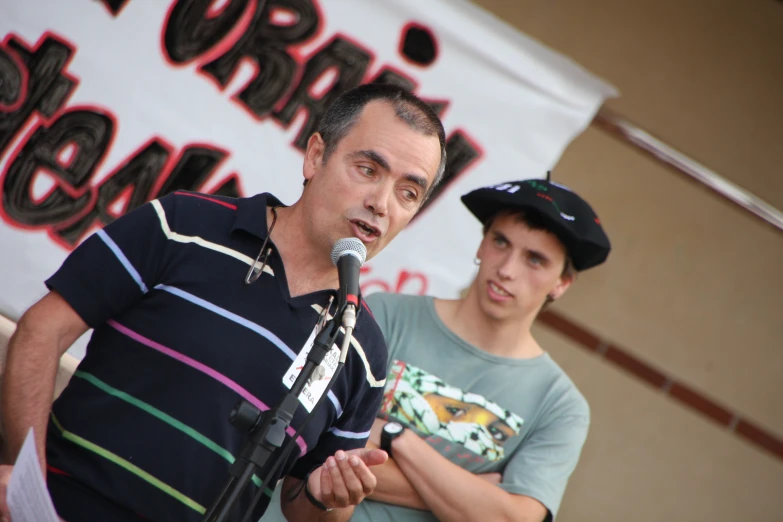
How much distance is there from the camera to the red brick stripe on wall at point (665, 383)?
4.15 metres

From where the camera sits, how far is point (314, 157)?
1996 millimetres

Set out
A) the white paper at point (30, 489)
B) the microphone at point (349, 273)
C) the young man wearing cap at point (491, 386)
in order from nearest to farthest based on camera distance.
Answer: the white paper at point (30, 489)
the microphone at point (349, 273)
the young man wearing cap at point (491, 386)

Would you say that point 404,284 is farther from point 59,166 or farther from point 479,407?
point 59,166

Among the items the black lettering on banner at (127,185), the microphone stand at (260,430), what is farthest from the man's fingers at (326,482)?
the black lettering on banner at (127,185)

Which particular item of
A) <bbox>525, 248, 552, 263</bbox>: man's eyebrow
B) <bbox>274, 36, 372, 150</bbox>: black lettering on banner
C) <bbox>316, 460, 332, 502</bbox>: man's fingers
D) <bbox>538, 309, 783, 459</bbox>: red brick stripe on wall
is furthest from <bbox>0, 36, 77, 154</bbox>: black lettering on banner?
<bbox>538, 309, 783, 459</bbox>: red brick stripe on wall

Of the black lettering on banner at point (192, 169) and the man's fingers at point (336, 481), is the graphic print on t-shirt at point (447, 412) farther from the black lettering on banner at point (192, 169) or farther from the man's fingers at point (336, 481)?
the black lettering on banner at point (192, 169)

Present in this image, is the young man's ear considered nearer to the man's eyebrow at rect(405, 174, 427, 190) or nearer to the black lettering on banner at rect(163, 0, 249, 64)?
the man's eyebrow at rect(405, 174, 427, 190)

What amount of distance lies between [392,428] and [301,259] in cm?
75

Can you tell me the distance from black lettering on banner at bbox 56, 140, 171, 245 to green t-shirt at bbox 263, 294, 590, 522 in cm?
117

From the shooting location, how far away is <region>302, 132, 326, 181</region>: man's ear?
1971 mm

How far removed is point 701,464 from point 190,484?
331 cm

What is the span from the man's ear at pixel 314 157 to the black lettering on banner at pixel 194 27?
1.41 meters

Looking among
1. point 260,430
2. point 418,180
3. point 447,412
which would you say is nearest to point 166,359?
point 260,430

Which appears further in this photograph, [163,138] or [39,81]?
[163,138]
